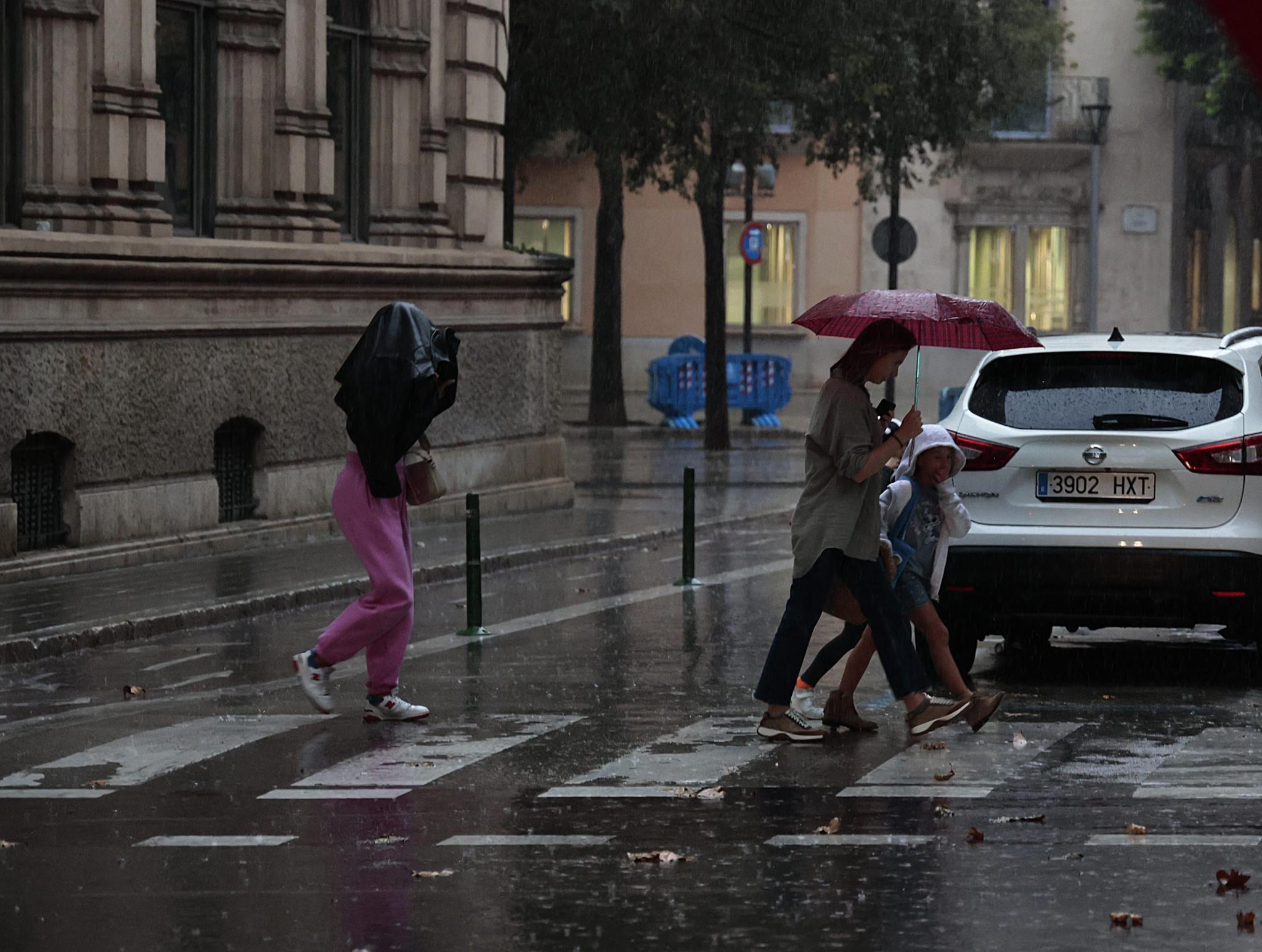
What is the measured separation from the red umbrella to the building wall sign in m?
41.0

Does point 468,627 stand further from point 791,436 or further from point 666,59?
point 791,436

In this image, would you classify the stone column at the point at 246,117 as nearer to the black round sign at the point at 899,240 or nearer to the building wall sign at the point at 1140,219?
the black round sign at the point at 899,240

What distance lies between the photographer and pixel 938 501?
9773 mm

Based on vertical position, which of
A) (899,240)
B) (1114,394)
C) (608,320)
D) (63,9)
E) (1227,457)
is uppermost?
(63,9)

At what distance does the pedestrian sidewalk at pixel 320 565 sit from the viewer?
1327 centimetres

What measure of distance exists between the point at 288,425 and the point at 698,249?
102 ft

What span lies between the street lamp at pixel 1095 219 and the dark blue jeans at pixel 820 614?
4021 centimetres

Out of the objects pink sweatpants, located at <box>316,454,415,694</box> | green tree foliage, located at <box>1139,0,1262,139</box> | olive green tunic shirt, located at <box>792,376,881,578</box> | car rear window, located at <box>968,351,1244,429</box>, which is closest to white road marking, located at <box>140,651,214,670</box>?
pink sweatpants, located at <box>316,454,415,694</box>

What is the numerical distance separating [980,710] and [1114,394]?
2089 millimetres

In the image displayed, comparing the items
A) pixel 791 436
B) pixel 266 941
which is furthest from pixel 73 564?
pixel 791 436

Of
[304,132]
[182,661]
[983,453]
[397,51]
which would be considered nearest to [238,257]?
[304,132]

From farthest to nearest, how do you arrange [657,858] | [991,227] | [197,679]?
[991,227], [197,679], [657,858]

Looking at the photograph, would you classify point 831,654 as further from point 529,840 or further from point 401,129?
point 401,129

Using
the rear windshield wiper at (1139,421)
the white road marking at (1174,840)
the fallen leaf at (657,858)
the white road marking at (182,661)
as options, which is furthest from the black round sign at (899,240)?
the fallen leaf at (657,858)
